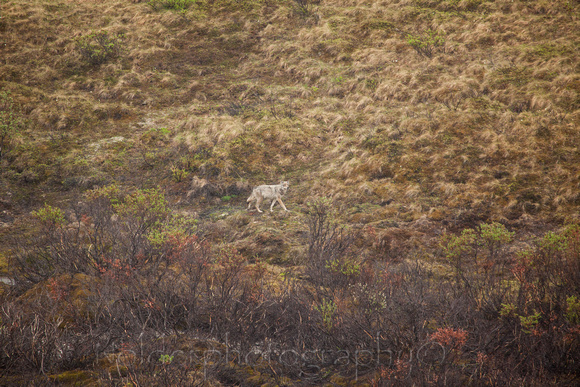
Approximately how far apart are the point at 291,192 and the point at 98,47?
60.6ft

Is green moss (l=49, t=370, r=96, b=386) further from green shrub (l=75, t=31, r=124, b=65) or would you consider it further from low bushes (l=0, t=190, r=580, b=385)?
green shrub (l=75, t=31, r=124, b=65)

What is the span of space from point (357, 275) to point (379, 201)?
5.96m

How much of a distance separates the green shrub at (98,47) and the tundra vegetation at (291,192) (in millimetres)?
168

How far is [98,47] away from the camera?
22641 millimetres

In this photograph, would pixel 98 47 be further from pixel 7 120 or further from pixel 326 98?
pixel 326 98

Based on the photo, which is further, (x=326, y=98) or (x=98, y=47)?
(x=98, y=47)

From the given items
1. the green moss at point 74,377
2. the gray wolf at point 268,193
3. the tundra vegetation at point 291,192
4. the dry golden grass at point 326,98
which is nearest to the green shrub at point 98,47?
the tundra vegetation at point 291,192

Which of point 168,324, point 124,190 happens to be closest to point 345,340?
point 168,324

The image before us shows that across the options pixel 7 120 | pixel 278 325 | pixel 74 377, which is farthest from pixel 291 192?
pixel 7 120

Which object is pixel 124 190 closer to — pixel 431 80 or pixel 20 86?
pixel 20 86

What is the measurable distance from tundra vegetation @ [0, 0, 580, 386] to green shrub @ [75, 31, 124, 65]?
0.55 feet

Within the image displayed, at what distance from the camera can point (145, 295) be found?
5500 mm

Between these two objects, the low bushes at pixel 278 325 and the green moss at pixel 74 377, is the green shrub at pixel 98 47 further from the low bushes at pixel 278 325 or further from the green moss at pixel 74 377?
the green moss at pixel 74 377

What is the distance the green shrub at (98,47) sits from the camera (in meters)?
22.2
